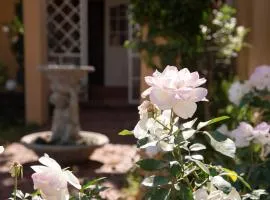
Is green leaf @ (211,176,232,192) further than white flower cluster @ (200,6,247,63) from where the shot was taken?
No

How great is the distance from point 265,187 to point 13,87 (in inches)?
343

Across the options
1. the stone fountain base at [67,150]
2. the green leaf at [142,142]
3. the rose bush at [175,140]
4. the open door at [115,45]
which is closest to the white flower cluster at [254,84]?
the rose bush at [175,140]

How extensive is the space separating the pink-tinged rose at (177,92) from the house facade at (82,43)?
478cm

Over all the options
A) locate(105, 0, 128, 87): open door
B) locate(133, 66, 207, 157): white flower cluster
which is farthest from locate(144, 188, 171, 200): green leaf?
locate(105, 0, 128, 87): open door

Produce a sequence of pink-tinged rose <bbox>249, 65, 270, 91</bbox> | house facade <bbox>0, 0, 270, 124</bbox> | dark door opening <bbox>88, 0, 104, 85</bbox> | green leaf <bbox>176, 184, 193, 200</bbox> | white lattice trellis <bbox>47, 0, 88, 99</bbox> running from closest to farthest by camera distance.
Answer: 1. green leaf <bbox>176, 184, 193, 200</bbox>
2. pink-tinged rose <bbox>249, 65, 270, 91</bbox>
3. house facade <bbox>0, 0, 270, 124</bbox>
4. white lattice trellis <bbox>47, 0, 88, 99</bbox>
5. dark door opening <bbox>88, 0, 104, 85</bbox>

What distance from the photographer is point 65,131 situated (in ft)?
22.8

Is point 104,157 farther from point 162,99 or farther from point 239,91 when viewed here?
point 162,99

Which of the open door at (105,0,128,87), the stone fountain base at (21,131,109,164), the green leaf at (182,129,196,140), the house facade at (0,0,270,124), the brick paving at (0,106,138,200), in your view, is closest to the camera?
the green leaf at (182,129,196,140)

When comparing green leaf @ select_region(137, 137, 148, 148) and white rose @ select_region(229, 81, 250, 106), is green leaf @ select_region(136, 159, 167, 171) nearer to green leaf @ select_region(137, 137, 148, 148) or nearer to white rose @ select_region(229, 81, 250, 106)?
green leaf @ select_region(137, 137, 148, 148)

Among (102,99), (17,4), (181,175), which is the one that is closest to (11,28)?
(17,4)

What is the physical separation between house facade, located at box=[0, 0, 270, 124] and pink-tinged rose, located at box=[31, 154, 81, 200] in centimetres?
494

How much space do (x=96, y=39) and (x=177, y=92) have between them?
12694 mm

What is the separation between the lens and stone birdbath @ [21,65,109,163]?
21.5ft

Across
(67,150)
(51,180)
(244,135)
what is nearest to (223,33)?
(67,150)
